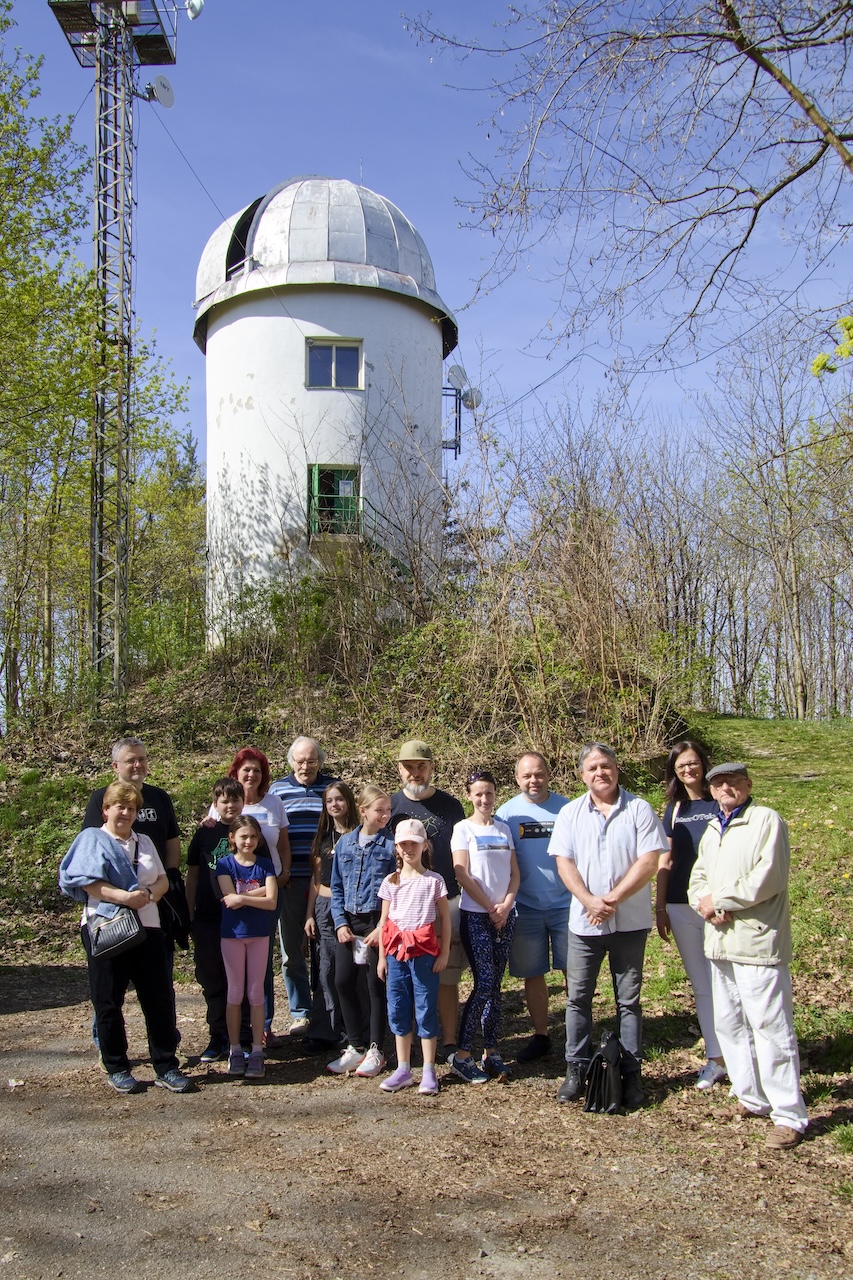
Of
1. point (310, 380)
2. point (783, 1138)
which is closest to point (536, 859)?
point (783, 1138)

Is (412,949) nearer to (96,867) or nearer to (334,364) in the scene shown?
(96,867)

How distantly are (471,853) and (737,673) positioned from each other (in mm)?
23160

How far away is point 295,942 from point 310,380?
14418 mm

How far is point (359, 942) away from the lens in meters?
5.81

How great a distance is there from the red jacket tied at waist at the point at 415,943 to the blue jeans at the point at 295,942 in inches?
45.8

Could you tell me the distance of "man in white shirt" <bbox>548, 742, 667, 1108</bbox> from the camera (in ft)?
17.0

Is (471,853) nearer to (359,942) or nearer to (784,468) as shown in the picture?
(359,942)

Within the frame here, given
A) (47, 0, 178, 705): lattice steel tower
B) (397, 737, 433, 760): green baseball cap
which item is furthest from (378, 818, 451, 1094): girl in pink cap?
(47, 0, 178, 705): lattice steel tower

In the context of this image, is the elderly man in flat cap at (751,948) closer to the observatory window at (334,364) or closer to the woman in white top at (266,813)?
the woman in white top at (266,813)

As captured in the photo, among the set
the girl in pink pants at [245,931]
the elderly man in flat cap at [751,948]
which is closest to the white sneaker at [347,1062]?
the girl in pink pants at [245,931]

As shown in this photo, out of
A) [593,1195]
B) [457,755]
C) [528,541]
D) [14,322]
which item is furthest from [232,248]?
[593,1195]

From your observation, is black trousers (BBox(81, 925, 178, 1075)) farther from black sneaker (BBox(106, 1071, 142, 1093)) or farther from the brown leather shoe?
the brown leather shoe

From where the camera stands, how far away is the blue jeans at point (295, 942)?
6.45m

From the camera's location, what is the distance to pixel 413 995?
18.0ft
